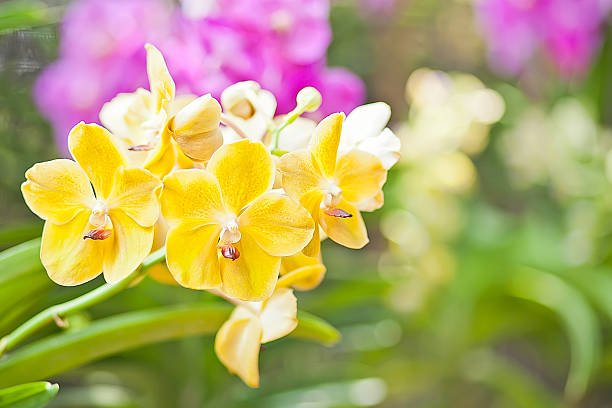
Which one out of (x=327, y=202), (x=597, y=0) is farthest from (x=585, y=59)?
(x=327, y=202)

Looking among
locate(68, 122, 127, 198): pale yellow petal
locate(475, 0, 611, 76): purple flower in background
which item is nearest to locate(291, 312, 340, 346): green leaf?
locate(68, 122, 127, 198): pale yellow petal

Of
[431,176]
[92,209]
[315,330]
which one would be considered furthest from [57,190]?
[431,176]

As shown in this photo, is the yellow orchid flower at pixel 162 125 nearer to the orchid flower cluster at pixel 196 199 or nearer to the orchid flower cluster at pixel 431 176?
the orchid flower cluster at pixel 196 199

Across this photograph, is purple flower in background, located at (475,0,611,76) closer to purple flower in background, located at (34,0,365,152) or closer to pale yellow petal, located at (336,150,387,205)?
purple flower in background, located at (34,0,365,152)

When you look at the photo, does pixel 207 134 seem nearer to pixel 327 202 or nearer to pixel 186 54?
pixel 327 202

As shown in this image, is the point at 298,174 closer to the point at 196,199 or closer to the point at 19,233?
the point at 196,199
